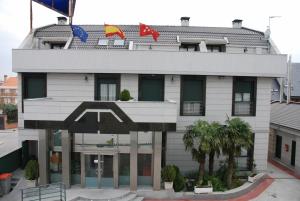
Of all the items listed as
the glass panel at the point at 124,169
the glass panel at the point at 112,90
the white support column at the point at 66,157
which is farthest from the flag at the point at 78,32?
the glass panel at the point at 124,169

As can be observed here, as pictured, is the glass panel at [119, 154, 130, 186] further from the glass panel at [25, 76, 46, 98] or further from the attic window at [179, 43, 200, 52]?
the attic window at [179, 43, 200, 52]

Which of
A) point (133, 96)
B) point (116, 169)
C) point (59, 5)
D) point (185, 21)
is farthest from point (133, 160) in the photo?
point (185, 21)

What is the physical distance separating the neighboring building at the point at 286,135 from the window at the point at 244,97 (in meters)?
Result: 3.75

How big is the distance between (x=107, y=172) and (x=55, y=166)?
2.90 metres

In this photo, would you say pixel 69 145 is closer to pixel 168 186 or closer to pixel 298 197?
pixel 168 186

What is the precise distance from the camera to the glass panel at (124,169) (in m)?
14.7

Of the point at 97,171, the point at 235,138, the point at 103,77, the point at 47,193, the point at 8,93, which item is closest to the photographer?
the point at 47,193

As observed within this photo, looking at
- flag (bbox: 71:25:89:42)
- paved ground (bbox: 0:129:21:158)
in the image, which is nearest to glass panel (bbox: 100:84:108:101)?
flag (bbox: 71:25:89:42)

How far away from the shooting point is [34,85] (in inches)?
667

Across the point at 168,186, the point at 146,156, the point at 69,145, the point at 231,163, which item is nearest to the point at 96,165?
the point at 69,145

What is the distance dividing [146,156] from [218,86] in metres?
6.14

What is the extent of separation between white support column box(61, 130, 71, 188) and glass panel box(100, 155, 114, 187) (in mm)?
1709

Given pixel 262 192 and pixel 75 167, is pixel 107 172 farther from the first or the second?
pixel 262 192

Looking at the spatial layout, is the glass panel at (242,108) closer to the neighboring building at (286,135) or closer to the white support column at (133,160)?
the neighboring building at (286,135)
